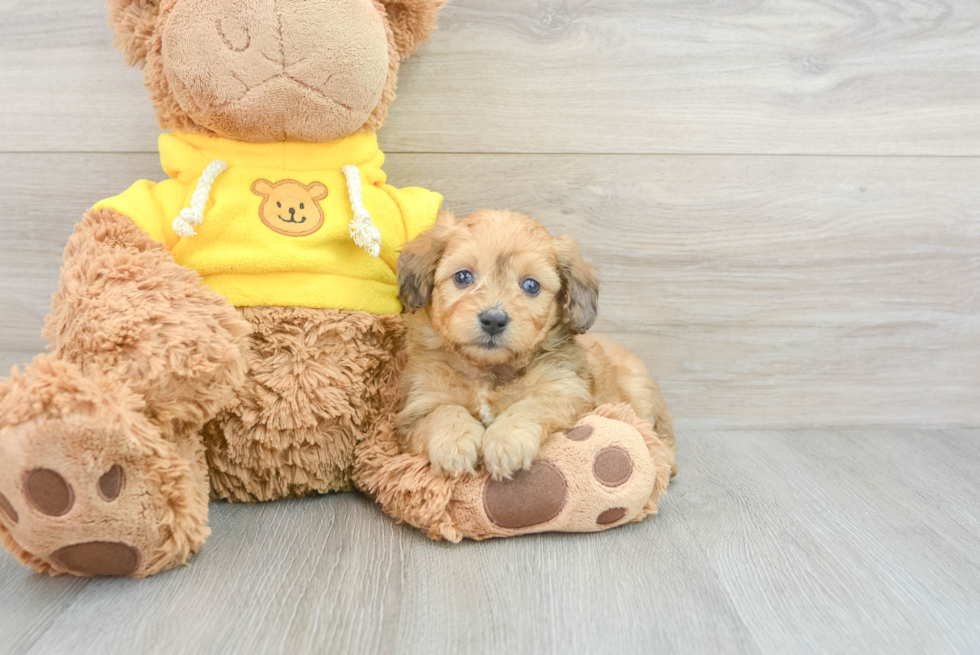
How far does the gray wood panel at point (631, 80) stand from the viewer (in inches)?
77.0

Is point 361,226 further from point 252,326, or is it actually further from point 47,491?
point 47,491

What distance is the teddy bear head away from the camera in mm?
1445

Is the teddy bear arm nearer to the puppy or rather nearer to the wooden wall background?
the puppy

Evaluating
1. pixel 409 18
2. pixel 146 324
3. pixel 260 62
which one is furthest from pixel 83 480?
pixel 409 18

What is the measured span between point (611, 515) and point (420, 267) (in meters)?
0.69

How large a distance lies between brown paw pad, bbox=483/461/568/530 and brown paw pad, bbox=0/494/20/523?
0.85 m

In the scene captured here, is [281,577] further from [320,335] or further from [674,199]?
[674,199]

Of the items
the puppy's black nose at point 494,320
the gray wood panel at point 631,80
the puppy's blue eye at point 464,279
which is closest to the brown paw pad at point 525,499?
the puppy's black nose at point 494,320

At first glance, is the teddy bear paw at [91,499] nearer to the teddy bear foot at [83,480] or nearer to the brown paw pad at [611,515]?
the teddy bear foot at [83,480]

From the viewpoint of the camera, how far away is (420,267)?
1.58m

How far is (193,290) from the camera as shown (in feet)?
4.72

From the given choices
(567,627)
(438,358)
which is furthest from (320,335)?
(567,627)

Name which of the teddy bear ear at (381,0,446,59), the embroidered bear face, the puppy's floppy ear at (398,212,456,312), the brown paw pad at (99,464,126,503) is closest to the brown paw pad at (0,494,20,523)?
the brown paw pad at (99,464,126,503)

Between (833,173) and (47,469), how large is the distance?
218cm
